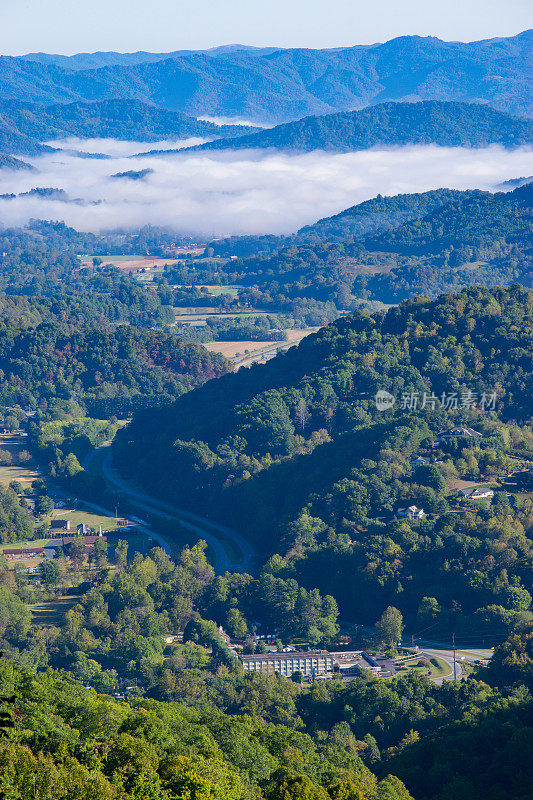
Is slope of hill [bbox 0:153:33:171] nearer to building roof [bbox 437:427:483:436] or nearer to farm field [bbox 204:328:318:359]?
farm field [bbox 204:328:318:359]

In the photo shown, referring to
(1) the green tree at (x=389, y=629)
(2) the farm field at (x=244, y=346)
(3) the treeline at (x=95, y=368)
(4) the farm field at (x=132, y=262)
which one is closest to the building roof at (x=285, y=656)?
(1) the green tree at (x=389, y=629)

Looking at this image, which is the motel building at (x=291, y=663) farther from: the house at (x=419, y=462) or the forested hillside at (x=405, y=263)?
the forested hillside at (x=405, y=263)

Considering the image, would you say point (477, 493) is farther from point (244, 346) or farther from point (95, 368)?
point (244, 346)

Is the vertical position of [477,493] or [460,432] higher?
[460,432]

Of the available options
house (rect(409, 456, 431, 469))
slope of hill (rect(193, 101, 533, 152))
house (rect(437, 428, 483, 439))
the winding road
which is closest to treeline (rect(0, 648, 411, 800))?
the winding road

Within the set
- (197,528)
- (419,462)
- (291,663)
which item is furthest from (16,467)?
(291,663)
